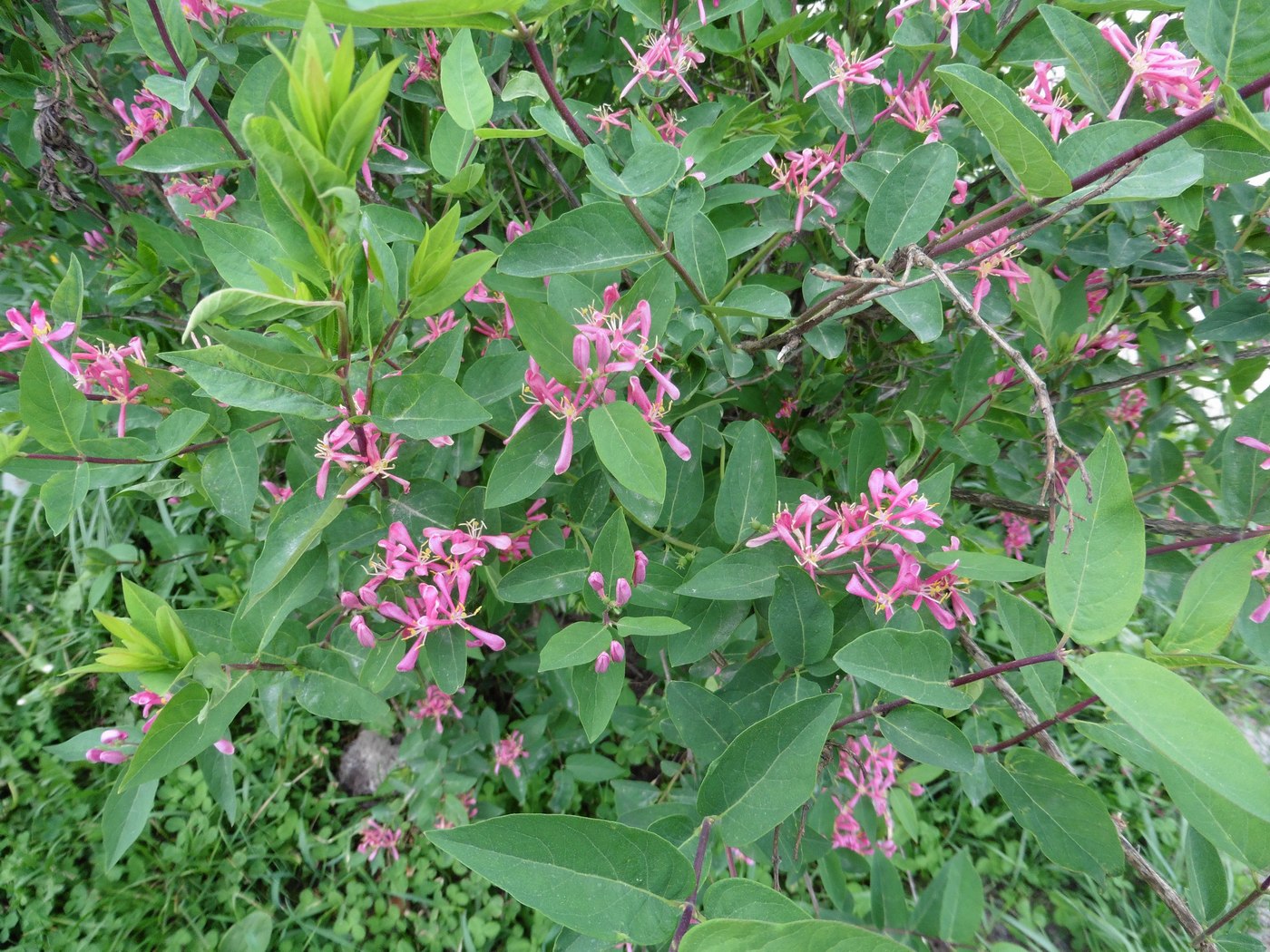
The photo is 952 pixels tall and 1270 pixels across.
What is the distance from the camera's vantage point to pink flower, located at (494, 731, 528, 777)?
1.80 meters

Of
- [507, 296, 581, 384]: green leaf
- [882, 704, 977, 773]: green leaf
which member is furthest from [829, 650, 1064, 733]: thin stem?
[507, 296, 581, 384]: green leaf

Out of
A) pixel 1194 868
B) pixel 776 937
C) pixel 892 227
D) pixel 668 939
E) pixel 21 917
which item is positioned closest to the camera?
pixel 776 937

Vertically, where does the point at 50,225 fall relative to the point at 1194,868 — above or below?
above

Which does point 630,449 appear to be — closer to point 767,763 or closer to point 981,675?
point 767,763

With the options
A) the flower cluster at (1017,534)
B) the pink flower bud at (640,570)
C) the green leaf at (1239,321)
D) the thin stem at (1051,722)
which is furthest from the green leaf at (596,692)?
the flower cluster at (1017,534)

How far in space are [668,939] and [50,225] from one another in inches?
76.0

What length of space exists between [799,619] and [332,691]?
24.0 inches

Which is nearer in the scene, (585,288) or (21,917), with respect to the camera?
(585,288)

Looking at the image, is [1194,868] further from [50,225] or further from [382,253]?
[50,225]

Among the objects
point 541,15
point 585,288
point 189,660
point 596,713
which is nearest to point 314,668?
point 189,660

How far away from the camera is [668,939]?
0.62 meters

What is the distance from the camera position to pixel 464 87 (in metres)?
0.74

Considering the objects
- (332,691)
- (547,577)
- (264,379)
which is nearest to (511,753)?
(332,691)

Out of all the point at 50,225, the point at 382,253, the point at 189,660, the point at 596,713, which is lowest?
the point at 596,713
